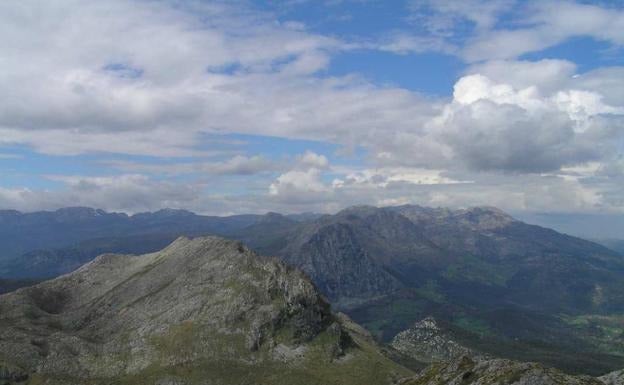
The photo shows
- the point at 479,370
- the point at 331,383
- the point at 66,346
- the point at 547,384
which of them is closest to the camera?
the point at 547,384

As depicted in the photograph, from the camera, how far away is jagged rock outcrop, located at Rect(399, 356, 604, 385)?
71.7 meters

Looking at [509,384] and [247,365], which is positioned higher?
[509,384]

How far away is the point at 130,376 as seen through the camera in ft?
608

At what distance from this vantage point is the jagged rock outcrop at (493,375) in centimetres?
7168

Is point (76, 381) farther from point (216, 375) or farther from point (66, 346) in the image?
point (216, 375)

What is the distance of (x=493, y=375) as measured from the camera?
79.9 metres

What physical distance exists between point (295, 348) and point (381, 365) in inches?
1249

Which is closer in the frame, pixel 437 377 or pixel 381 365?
pixel 437 377

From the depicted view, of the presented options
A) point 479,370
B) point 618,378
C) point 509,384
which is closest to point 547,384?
point 509,384

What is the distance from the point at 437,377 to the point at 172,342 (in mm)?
129788

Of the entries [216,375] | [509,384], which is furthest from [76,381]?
[509,384]

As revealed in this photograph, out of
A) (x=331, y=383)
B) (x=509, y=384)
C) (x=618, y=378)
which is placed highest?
(x=509, y=384)

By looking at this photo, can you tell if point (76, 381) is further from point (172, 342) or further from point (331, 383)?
point (331, 383)

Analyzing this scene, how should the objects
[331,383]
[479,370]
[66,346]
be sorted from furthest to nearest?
[66,346] < [331,383] < [479,370]
